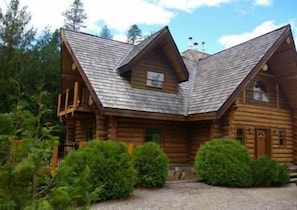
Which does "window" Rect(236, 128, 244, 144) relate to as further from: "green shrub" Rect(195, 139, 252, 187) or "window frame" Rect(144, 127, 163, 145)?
"window frame" Rect(144, 127, 163, 145)

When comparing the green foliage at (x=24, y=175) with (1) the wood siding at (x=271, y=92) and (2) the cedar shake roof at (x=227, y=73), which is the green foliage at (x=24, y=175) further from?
(1) the wood siding at (x=271, y=92)

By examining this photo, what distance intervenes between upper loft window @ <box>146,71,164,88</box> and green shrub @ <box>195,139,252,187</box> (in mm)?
4358

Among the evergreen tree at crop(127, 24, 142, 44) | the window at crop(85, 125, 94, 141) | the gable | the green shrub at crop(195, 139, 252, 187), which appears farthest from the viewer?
the evergreen tree at crop(127, 24, 142, 44)

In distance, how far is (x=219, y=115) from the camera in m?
13.1

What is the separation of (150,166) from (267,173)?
4890 mm

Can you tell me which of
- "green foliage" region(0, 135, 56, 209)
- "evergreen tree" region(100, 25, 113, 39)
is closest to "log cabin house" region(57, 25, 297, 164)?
"green foliage" region(0, 135, 56, 209)

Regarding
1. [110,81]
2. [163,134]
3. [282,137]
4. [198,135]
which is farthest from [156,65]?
[282,137]

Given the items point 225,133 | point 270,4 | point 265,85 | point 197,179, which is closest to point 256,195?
point 197,179

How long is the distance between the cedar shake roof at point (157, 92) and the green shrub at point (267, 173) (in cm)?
271

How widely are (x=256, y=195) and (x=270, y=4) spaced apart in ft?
35.2

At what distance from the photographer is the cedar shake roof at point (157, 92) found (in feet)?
44.0

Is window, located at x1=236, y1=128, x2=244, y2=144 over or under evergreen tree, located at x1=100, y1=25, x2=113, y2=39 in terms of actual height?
under

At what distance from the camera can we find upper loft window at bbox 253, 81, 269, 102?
52.6 ft

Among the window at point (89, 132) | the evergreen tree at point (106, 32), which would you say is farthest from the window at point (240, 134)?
the evergreen tree at point (106, 32)
